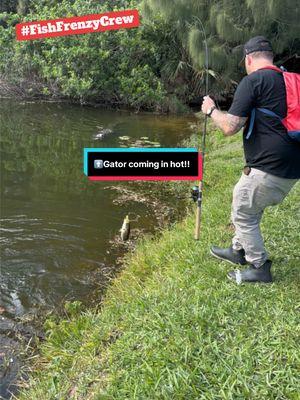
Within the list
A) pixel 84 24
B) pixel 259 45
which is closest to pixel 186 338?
pixel 259 45

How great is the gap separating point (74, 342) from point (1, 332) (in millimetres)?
1053

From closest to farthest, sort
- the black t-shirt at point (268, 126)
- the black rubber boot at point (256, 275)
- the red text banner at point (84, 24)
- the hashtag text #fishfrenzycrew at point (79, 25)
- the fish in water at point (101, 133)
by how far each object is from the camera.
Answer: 1. the black t-shirt at point (268, 126)
2. the black rubber boot at point (256, 275)
3. the fish in water at point (101, 133)
4. the hashtag text #fishfrenzycrew at point (79, 25)
5. the red text banner at point (84, 24)

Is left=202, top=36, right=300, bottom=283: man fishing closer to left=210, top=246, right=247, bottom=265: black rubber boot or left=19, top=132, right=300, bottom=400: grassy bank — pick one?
left=210, top=246, right=247, bottom=265: black rubber boot

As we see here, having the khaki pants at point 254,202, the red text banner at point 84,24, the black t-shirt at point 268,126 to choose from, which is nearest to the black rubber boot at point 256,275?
the khaki pants at point 254,202

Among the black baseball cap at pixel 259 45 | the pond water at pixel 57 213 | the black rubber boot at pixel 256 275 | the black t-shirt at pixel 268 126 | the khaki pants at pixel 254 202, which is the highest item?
the black baseball cap at pixel 259 45

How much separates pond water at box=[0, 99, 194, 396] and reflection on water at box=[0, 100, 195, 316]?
1cm

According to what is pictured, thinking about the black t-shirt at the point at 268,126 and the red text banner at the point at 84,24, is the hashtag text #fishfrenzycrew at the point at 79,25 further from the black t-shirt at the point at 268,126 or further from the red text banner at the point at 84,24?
the black t-shirt at the point at 268,126

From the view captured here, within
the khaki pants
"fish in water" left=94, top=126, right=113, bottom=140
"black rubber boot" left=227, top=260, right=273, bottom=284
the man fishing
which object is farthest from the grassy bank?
"fish in water" left=94, top=126, right=113, bottom=140

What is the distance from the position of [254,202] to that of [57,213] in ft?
16.2

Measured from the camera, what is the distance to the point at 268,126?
3.33 m

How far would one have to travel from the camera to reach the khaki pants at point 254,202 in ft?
11.3

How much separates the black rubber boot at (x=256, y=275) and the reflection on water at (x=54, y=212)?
7.17 ft

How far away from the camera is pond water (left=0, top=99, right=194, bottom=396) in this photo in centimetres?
546

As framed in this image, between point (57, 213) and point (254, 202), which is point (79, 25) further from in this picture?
point (254, 202)
